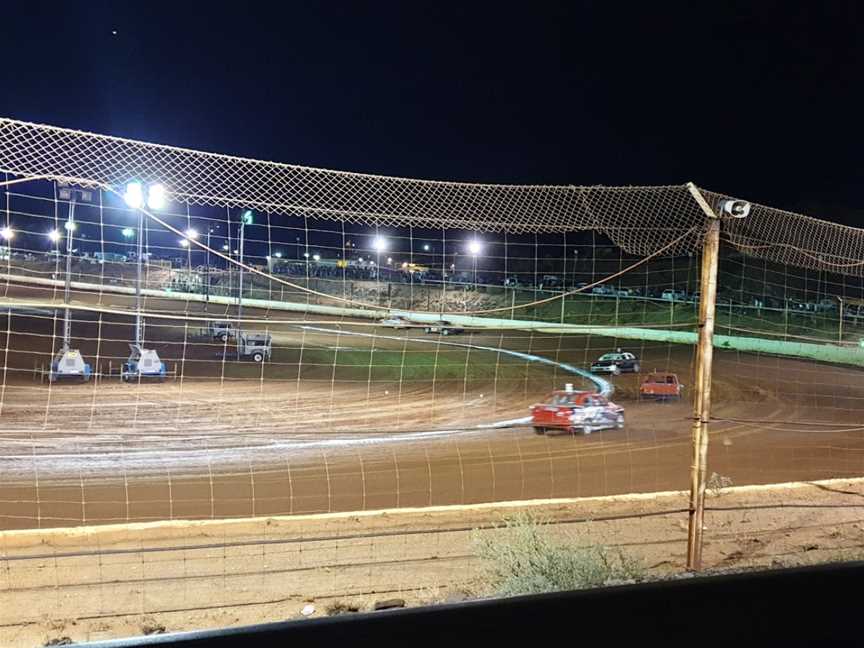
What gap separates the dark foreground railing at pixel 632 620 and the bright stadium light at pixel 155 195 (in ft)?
11.9

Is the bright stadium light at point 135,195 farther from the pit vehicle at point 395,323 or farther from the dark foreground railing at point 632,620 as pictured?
the dark foreground railing at point 632,620

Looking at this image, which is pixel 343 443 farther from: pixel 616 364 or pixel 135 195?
pixel 616 364

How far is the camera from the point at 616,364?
2234 cm

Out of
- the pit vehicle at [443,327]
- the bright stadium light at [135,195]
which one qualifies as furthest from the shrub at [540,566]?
the bright stadium light at [135,195]

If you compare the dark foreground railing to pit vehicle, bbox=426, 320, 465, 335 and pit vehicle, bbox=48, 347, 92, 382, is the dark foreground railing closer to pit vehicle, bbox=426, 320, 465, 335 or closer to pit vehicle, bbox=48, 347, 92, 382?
pit vehicle, bbox=426, 320, 465, 335

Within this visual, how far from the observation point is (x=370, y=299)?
26.0 m

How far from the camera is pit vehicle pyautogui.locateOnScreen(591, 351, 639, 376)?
72.8 ft

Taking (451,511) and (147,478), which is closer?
(451,511)

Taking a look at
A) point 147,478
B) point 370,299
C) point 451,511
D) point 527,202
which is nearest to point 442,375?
point 370,299

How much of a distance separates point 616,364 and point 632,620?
20955 millimetres

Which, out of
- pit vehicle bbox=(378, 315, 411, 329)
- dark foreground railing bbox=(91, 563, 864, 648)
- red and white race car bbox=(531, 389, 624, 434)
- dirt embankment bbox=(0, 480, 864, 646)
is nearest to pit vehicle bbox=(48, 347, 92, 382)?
pit vehicle bbox=(378, 315, 411, 329)

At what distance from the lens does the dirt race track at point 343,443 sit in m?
8.62

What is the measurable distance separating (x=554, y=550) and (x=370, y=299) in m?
21.6

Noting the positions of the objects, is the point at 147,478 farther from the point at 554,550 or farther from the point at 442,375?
the point at 442,375
